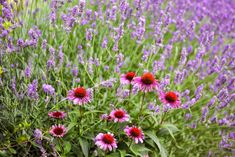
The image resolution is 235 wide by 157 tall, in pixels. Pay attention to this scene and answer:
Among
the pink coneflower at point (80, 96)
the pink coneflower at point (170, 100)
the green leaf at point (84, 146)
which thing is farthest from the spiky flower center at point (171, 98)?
the green leaf at point (84, 146)

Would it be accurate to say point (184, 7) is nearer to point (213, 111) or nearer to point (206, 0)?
point (206, 0)

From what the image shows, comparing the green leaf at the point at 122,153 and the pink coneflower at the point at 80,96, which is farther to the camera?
the green leaf at the point at 122,153

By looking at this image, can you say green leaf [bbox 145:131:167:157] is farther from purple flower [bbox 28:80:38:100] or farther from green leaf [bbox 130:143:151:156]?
Answer: purple flower [bbox 28:80:38:100]

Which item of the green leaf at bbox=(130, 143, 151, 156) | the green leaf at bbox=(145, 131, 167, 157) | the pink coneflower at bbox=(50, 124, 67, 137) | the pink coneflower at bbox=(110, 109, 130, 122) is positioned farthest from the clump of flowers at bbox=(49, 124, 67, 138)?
the green leaf at bbox=(145, 131, 167, 157)

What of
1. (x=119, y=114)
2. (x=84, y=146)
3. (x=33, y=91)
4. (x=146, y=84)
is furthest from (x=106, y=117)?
(x=33, y=91)

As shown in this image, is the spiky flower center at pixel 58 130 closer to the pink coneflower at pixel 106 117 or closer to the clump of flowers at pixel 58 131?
the clump of flowers at pixel 58 131

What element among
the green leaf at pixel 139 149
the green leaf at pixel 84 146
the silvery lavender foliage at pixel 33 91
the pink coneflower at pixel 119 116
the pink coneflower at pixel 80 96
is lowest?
the green leaf at pixel 139 149

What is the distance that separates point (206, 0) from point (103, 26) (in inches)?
71.3

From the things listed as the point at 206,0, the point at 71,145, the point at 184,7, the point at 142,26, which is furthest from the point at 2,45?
the point at 206,0

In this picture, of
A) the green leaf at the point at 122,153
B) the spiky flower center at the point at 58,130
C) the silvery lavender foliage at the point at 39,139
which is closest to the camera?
the silvery lavender foliage at the point at 39,139

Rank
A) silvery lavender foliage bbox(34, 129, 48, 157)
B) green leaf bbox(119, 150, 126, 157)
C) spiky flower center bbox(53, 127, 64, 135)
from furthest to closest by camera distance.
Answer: green leaf bbox(119, 150, 126, 157)
spiky flower center bbox(53, 127, 64, 135)
silvery lavender foliage bbox(34, 129, 48, 157)

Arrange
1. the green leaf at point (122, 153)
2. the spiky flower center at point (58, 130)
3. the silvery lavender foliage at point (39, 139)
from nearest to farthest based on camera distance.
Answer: the silvery lavender foliage at point (39, 139)
the spiky flower center at point (58, 130)
the green leaf at point (122, 153)

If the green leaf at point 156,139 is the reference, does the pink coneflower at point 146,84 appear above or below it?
above

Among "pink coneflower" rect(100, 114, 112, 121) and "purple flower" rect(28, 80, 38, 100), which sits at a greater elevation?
"purple flower" rect(28, 80, 38, 100)
